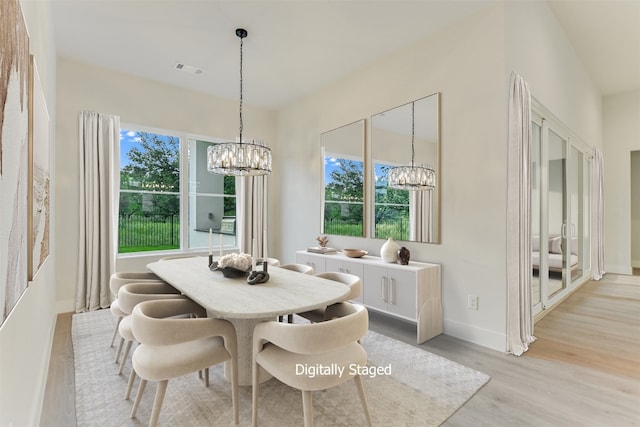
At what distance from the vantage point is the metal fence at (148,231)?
4254 millimetres

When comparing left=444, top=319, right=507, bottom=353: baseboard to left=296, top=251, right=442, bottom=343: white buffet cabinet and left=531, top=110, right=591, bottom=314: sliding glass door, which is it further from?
left=531, top=110, right=591, bottom=314: sliding glass door

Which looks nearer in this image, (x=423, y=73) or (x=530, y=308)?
(x=530, y=308)

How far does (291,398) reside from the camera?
2035 mm

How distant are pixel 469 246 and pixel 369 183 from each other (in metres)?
1.47

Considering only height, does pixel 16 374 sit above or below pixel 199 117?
below

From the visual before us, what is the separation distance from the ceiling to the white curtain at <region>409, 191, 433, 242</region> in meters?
1.70

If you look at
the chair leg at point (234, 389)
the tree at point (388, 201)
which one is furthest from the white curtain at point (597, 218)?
the chair leg at point (234, 389)

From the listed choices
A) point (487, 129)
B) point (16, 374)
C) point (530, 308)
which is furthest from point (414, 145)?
point (16, 374)

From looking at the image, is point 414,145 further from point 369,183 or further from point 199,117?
point 199,117

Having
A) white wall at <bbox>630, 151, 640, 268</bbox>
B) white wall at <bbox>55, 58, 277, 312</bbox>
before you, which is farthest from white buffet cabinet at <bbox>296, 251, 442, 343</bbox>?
white wall at <bbox>630, 151, 640, 268</bbox>

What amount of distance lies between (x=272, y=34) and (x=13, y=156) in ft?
9.20

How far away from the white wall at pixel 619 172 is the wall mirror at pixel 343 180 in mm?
5449

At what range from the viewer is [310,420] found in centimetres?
147

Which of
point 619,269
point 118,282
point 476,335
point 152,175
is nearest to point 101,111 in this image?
point 152,175
